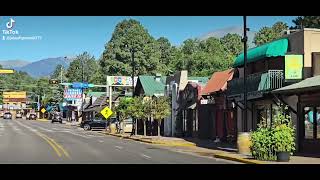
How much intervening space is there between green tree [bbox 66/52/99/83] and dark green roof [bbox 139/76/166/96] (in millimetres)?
82635

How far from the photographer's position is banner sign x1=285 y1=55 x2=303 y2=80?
2970 centimetres

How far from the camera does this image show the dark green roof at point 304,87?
2618 centimetres

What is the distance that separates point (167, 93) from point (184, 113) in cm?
581

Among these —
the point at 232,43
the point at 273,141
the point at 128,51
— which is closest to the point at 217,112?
the point at 273,141

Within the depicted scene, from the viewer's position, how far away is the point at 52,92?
164625 millimetres

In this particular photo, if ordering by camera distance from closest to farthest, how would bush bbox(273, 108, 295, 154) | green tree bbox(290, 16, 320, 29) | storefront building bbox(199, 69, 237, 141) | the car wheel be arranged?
bush bbox(273, 108, 295, 154) < storefront building bbox(199, 69, 237, 141) < green tree bbox(290, 16, 320, 29) < the car wheel

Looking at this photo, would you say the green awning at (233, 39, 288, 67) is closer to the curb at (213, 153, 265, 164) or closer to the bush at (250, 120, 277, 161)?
the curb at (213, 153, 265, 164)

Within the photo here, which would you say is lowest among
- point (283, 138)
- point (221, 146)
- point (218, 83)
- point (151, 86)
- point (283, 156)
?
point (221, 146)

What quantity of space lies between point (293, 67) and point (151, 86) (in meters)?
34.9

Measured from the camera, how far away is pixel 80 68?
514 feet

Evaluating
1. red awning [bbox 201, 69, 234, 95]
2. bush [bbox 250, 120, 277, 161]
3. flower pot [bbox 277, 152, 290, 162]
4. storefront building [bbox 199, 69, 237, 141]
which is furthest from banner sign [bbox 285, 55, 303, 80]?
red awning [bbox 201, 69, 234, 95]

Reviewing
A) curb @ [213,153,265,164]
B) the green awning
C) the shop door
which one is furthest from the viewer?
the green awning

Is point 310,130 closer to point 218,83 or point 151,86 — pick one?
point 218,83
